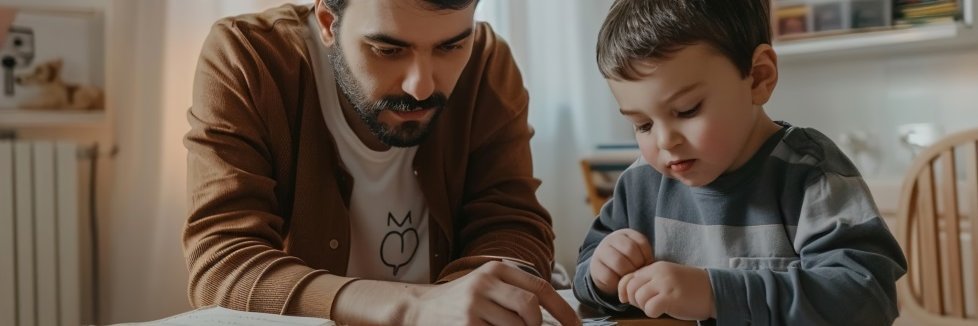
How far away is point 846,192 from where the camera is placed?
907 millimetres

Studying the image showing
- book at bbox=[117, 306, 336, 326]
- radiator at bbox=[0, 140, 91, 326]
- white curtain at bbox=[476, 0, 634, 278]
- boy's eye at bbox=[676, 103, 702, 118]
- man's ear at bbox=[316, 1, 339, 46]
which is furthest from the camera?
white curtain at bbox=[476, 0, 634, 278]

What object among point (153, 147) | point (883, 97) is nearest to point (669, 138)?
point (153, 147)

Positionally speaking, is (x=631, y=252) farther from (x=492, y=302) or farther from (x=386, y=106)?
(x=386, y=106)

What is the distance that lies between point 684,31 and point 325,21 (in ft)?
2.09

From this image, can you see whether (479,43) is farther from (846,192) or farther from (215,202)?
(846,192)

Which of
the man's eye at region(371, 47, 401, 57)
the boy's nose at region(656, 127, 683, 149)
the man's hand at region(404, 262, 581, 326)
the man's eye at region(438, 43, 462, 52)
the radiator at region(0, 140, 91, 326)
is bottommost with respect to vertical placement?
the radiator at region(0, 140, 91, 326)

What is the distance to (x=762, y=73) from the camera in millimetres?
983

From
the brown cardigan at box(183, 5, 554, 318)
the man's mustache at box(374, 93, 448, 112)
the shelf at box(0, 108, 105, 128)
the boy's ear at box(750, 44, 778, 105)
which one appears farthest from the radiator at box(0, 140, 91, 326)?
the boy's ear at box(750, 44, 778, 105)

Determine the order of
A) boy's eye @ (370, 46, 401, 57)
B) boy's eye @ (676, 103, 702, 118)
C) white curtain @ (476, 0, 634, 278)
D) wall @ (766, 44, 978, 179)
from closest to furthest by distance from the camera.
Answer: boy's eye @ (676, 103, 702, 118), boy's eye @ (370, 46, 401, 57), wall @ (766, 44, 978, 179), white curtain @ (476, 0, 634, 278)

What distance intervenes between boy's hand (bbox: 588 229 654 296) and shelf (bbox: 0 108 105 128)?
1680 mm

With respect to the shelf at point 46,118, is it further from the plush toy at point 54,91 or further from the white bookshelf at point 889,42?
the white bookshelf at point 889,42

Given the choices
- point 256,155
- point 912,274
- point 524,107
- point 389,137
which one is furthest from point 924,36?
point 256,155

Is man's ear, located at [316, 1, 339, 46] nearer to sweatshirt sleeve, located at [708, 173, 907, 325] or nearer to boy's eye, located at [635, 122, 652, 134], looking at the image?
boy's eye, located at [635, 122, 652, 134]

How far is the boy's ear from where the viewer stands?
97cm
